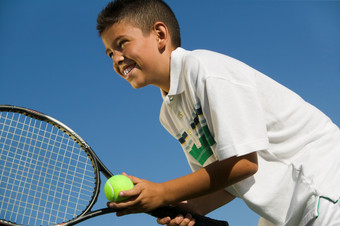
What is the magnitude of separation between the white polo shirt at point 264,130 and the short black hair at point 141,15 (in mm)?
451

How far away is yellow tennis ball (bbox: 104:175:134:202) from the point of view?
8.26 feet

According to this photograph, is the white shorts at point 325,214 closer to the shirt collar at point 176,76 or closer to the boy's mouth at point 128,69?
the shirt collar at point 176,76

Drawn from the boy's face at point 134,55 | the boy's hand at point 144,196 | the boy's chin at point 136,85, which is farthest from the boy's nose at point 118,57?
the boy's hand at point 144,196

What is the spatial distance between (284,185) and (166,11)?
5.71ft

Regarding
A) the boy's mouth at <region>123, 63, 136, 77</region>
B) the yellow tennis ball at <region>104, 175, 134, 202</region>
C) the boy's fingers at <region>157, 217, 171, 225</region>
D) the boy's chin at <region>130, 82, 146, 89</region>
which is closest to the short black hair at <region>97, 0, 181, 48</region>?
the boy's mouth at <region>123, 63, 136, 77</region>

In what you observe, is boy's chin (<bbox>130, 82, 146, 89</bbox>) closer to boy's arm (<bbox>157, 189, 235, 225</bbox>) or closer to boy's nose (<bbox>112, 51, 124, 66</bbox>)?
boy's nose (<bbox>112, 51, 124, 66</bbox>)

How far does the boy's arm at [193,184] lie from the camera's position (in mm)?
2316

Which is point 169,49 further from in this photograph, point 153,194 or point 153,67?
point 153,194

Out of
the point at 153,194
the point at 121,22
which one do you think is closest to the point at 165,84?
the point at 121,22

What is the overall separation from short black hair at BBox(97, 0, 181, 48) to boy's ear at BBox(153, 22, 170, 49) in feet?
0.15

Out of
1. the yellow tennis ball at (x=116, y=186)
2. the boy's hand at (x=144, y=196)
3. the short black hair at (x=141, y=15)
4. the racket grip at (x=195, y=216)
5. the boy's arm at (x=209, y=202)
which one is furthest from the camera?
the boy's arm at (x=209, y=202)

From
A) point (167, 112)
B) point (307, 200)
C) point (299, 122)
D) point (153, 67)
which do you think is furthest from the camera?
point (167, 112)

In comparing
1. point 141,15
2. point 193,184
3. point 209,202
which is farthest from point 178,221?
point 141,15

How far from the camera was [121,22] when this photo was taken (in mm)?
2900
